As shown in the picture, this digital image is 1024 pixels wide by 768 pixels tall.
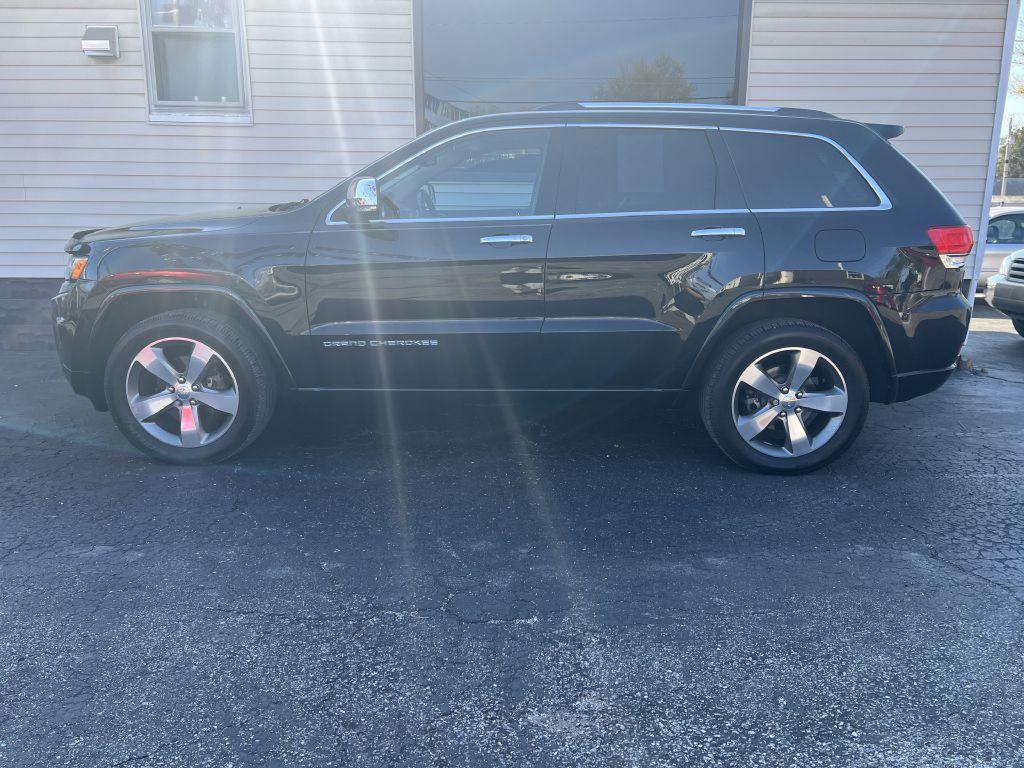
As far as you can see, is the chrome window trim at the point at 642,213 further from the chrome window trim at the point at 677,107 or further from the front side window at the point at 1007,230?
the front side window at the point at 1007,230

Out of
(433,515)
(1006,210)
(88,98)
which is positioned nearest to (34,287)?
(88,98)

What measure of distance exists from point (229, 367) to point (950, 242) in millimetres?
3893

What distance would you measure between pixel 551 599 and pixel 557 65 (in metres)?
8.24

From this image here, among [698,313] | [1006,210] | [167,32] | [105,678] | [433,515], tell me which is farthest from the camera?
[1006,210]

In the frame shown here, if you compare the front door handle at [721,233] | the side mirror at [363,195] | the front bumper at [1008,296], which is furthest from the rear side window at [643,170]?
the front bumper at [1008,296]

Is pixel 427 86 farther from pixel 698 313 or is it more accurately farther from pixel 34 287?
pixel 698 313

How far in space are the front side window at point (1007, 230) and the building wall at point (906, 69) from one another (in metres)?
4.10

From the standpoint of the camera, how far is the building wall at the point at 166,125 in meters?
7.74

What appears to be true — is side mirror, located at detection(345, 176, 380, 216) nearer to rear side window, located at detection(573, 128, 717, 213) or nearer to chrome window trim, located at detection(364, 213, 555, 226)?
chrome window trim, located at detection(364, 213, 555, 226)

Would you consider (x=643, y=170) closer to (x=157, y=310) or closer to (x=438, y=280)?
(x=438, y=280)

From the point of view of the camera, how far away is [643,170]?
4.45m

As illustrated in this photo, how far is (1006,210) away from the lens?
1134cm

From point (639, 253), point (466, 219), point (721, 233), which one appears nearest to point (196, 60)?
point (466, 219)

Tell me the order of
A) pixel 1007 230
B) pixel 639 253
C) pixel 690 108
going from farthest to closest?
1. pixel 1007 230
2. pixel 690 108
3. pixel 639 253
